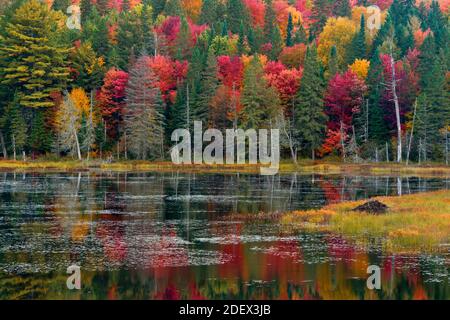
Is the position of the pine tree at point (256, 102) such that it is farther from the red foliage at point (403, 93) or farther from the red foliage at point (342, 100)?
the red foliage at point (403, 93)

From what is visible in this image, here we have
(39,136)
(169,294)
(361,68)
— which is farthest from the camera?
(361,68)

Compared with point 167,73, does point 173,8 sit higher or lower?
higher

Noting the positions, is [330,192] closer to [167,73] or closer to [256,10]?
[167,73]

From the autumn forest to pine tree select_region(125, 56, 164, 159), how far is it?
16 centimetres

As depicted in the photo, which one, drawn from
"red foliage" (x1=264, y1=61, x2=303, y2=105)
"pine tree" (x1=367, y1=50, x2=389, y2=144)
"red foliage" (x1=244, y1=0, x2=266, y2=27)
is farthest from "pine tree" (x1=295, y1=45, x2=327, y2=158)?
"red foliage" (x1=244, y1=0, x2=266, y2=27)

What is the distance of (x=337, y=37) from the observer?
374 feet

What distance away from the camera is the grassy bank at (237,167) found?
75.6 meters

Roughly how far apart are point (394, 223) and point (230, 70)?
68.3 meters

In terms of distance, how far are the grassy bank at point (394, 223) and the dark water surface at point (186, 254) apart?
1.26 meters

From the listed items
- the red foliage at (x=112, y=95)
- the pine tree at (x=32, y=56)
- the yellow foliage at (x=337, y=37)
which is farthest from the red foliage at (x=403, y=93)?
the pine tree at (x=32, y=56)

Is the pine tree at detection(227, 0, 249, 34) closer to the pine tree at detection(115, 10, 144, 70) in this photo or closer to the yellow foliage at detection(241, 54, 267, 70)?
the pine tree at detection(115, 10, 144, 70)

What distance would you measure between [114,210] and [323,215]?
37.7ft

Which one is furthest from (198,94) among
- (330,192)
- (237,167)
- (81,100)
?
(330,192)
